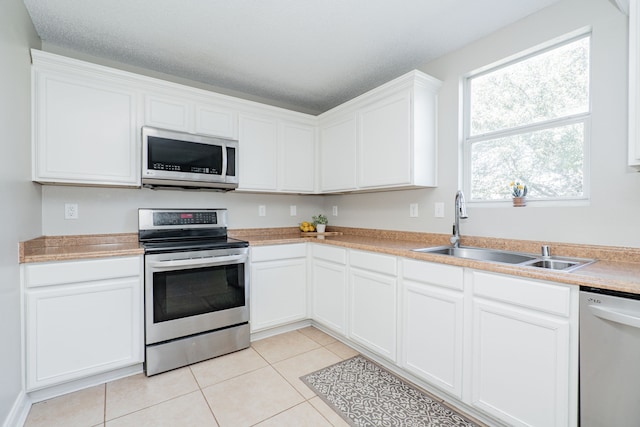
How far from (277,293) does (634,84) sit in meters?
2.64

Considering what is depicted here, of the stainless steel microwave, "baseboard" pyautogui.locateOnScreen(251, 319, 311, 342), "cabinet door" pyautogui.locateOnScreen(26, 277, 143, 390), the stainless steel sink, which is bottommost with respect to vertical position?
"baseboard" pyautogui.locateOnScreen(251, 319, 311, 342)

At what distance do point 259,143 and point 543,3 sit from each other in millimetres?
2363

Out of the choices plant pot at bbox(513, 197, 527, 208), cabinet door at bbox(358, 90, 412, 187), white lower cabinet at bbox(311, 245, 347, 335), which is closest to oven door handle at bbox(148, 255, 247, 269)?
white lower cabinet at bbox(311, 245, 347, 335)

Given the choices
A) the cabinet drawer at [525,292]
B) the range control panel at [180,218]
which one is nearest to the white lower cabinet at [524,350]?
the cabinet drawer at [525,292]

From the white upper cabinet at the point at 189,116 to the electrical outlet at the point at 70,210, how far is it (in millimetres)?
862

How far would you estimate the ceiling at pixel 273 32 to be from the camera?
192 centimetres

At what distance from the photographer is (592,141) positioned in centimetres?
175

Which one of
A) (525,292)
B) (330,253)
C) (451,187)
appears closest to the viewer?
(525,292)

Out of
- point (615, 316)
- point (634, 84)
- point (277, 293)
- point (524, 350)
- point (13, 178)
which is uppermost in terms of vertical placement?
point (634, 84)

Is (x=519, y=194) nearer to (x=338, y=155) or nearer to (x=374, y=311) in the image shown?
(x=374, y=311)

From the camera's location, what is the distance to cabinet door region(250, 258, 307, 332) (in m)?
2.67

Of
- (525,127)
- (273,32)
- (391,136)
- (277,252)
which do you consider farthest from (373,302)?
(273,32)

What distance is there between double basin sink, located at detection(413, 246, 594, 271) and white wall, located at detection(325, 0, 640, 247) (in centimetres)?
15

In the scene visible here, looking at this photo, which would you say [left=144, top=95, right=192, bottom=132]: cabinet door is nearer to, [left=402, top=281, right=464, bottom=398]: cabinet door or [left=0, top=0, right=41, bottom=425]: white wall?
[left=0, top=0, right=41, bottom=425]: white wall
